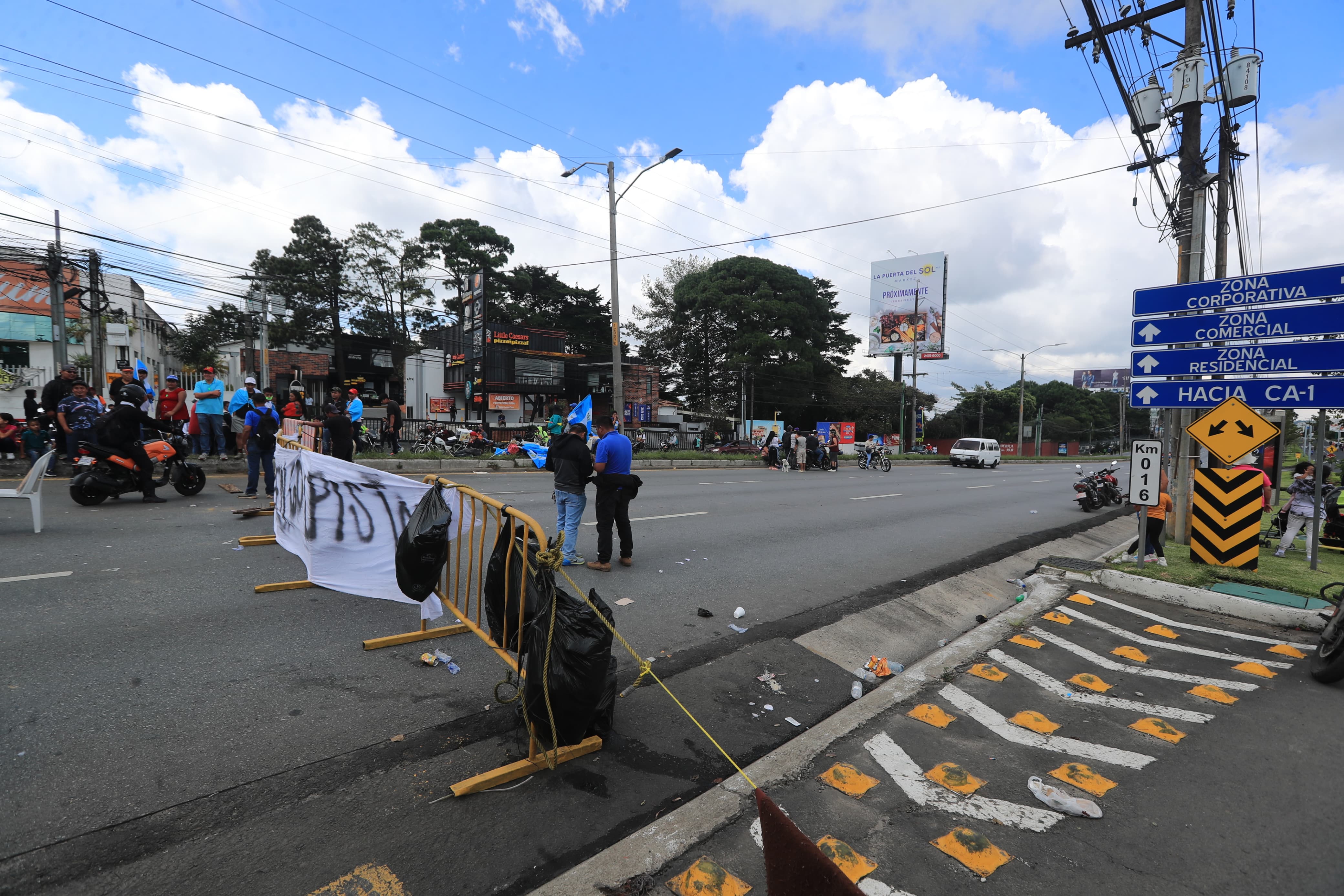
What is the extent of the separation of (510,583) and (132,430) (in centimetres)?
851

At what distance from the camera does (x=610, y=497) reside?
7.02m

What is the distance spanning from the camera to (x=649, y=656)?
472 centimetres

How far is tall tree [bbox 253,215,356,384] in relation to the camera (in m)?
39.2

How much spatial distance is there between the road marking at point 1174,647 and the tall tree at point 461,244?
45356mm

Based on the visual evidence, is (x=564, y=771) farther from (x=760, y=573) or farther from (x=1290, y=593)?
(x=1290, y=593)

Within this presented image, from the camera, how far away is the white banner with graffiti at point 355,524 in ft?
16.2

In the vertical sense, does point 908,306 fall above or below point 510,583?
above

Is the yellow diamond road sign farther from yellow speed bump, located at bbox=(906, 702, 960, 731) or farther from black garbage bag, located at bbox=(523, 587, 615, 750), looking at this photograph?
black garbage bag, located at bbox=(523, 587, 615, 750)

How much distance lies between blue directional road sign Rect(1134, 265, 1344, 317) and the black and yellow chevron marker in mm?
2186

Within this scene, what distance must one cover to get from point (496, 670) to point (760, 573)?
3.73 metres

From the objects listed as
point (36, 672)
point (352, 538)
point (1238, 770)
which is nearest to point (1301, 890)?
point (1238, 770)

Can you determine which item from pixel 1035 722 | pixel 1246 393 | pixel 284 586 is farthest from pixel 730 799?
pixel 1246 393

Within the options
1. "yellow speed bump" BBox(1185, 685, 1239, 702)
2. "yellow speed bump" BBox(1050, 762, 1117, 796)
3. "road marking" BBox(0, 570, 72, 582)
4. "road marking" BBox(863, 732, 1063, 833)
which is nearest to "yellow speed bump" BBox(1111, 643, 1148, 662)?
"yellow speed bump" BBox(1185, 685, 1239, 702)

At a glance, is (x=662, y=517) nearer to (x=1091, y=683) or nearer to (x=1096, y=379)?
(x=1091, y=683)
